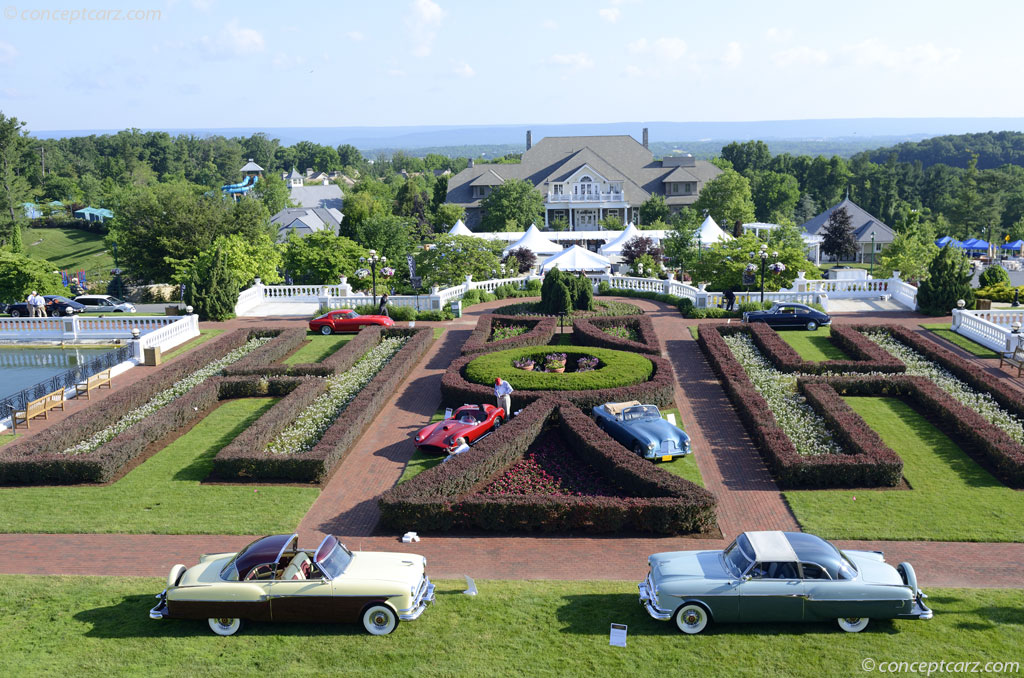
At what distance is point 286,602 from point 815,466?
12.8 m

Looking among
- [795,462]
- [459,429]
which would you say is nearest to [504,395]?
[459,429]

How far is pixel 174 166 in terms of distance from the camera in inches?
7062

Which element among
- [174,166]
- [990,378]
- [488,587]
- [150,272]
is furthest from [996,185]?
[174,166]

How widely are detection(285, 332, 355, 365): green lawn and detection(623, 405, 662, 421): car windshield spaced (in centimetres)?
1389

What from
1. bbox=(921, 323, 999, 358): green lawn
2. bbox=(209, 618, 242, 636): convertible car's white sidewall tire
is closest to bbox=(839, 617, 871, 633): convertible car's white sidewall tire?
bbox=(209, 618, 242, 636): convertible car's white sidewall tire

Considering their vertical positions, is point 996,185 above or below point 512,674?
above

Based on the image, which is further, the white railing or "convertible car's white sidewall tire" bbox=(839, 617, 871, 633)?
the white railing

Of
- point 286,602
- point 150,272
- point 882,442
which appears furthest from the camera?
point 150,272

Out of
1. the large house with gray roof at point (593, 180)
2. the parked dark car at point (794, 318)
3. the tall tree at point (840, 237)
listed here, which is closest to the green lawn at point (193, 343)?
the parked dark car at point (794, 318)

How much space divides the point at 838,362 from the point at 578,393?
32.9 feet

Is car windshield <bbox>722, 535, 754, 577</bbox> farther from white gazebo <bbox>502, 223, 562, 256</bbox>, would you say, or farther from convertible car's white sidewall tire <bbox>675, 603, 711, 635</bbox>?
white gazebo <bbox>502, 223, 562, 256</bbox>

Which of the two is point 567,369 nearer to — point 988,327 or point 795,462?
point 795,462

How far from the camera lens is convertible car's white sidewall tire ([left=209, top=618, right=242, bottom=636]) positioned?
45.4 ft

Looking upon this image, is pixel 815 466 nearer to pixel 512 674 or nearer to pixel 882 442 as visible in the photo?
pixel 882 442
